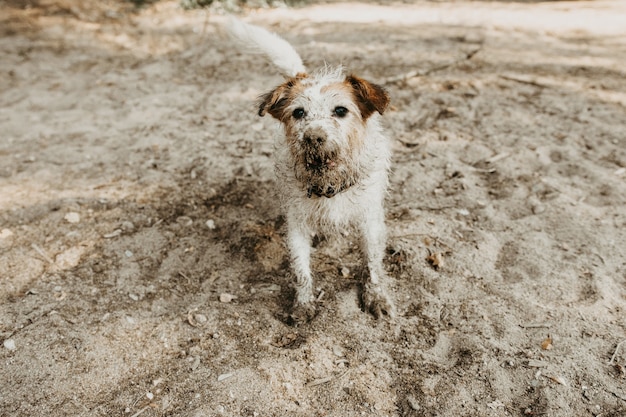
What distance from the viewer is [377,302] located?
3074 mm

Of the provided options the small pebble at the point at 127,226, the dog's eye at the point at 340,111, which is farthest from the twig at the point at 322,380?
the small pebble at the point at 127,226

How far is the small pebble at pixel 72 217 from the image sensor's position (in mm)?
3918

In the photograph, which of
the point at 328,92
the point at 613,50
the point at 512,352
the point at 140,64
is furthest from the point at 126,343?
the point at 613,50

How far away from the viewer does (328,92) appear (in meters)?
2.80

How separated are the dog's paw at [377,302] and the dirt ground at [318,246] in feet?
0.23

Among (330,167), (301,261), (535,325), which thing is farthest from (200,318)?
(535,325)

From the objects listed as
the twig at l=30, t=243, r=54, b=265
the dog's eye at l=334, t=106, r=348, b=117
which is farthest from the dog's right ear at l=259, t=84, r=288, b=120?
the twig at l=30, t=243, r=54, b=265

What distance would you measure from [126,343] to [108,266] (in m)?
0.82

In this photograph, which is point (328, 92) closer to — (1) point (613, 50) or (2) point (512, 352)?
(2) point (512, 352)

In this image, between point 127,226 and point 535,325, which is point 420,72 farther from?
point 127,226

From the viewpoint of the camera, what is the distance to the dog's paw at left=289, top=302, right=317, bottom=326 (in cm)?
303

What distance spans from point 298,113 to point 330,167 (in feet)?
1.32

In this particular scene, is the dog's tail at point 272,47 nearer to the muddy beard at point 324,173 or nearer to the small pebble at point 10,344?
the muddy beard at point 324,173

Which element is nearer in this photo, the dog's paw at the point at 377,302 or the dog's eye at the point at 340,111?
the dog's eye at the point at 340,111
